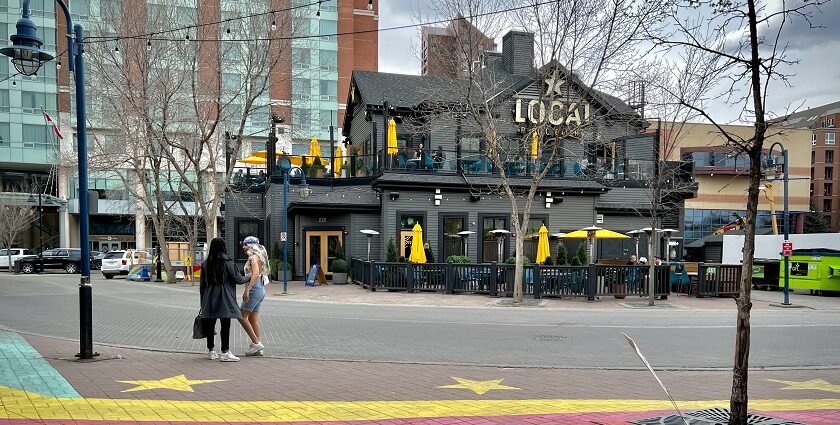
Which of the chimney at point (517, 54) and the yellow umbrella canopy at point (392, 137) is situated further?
the chimney at point (517, 54)

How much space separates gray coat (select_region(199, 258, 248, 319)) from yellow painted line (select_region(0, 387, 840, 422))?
2.20 meters

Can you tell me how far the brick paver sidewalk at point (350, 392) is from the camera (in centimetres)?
539

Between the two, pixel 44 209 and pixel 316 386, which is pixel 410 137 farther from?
pixel 44 209

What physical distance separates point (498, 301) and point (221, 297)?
11654 mm

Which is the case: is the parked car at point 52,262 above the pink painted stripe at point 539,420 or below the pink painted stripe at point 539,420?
below

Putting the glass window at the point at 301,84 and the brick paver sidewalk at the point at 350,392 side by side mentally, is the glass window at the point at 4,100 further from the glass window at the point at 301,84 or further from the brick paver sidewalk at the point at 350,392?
the brick paver sidewalk at the point at 350,392

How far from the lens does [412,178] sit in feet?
82.8

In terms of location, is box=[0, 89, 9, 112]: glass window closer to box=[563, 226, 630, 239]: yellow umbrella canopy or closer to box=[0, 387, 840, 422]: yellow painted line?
box=[563, 226, 630, 239]: yellow umbrella canopy

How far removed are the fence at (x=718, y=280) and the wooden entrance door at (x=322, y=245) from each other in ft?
47.1

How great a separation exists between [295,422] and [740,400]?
3.60 m

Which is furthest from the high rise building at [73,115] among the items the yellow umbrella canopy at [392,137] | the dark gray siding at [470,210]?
the dark gray siding at [470,210]

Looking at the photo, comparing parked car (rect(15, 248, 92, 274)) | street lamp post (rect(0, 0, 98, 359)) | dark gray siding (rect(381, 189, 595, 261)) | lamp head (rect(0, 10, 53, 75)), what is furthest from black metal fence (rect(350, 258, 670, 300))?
parked car (rect(15, 248, 92, 274))

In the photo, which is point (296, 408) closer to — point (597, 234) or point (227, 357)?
point (227, 357)

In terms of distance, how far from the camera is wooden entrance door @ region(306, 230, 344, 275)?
26.3 metres
